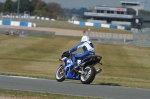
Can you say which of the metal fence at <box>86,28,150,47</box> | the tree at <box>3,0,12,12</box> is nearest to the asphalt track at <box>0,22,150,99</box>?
the metal fence at <box>86,28,150,47</box>

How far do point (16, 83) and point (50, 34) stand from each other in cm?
4855

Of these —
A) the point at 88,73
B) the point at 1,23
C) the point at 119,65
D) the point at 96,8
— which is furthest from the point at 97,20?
the point at 88,73

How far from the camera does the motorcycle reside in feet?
47.1

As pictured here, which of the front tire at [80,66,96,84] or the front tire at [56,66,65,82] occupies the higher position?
the front tire at [80,66,96,84]

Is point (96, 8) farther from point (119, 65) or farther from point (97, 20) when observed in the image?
point (119, 65)

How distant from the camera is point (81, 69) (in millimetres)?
14867

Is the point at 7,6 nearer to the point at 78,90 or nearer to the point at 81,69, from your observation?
the point at 81,69

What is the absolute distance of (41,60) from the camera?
32.6m

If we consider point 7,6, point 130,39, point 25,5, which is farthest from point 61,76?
point 25,5

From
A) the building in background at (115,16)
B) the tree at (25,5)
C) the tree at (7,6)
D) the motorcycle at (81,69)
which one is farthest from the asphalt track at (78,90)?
the tree at (25,5)

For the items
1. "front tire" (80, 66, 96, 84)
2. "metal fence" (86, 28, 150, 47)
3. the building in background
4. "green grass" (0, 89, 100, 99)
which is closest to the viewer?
"green grass" (0, 89, 100, 99)

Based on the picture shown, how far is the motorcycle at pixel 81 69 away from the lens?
47.1 ft

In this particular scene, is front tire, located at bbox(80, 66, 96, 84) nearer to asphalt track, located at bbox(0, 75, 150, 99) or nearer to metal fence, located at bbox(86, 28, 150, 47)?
asphalt track, located at bbox(0, 75, 150, 99)

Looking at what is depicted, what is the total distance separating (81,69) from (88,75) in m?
0.43
